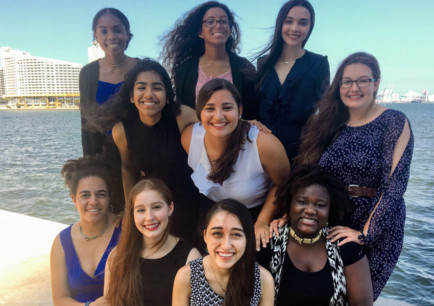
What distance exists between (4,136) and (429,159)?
42355mm

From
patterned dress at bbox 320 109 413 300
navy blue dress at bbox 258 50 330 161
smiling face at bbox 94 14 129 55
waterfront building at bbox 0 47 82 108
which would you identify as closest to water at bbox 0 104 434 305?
patterned dress at bbox 320 109 413 300

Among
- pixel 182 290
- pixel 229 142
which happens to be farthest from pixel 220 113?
pixel 182 290

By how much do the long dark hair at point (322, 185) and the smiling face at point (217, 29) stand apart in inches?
63.7

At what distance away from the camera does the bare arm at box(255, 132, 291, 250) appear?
2766 mm

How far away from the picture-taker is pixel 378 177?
271 centimetres

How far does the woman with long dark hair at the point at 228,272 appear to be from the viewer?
7.68 ft

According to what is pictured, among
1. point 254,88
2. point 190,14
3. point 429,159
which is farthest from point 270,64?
point 429,159

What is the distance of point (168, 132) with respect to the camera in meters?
3.19

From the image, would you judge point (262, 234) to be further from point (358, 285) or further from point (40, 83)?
point (40, 83)

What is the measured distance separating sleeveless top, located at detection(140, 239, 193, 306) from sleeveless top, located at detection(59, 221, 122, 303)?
50cm

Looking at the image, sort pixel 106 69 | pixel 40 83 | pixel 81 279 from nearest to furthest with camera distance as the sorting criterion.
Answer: pixel 81 279 → pixel 106 69 → pixel 40 83

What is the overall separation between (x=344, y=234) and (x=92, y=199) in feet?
6.30

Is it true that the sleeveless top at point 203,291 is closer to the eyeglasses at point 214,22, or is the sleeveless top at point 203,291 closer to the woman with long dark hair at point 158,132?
the woman with long dark hair at point 158,132

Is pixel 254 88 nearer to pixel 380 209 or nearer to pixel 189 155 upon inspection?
pixel 189 155
